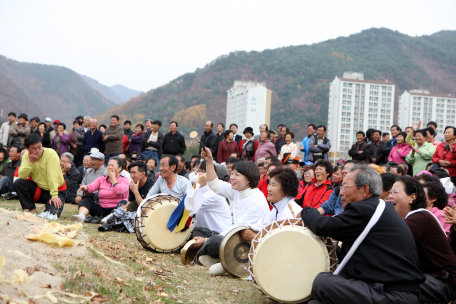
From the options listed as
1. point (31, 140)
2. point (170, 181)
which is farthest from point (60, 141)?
point (170, 181)

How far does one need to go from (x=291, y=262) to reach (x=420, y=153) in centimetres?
650

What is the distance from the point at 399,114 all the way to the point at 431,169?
210 ft

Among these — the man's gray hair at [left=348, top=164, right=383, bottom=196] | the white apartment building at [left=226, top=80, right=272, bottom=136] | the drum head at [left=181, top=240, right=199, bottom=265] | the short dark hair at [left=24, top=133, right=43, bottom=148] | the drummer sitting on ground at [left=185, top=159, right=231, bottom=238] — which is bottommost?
the drum head at [left=181, top=240, right=199, bottom=265]

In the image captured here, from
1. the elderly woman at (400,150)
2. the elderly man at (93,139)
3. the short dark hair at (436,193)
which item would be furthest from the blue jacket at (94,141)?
the short dark hair at (436,193)

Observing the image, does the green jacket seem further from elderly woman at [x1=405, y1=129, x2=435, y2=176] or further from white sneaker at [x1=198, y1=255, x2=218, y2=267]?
white sneaker at [x1=198, y1=255, x2=218, y2=267]

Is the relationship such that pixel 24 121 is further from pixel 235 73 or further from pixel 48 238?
pixel 235 73

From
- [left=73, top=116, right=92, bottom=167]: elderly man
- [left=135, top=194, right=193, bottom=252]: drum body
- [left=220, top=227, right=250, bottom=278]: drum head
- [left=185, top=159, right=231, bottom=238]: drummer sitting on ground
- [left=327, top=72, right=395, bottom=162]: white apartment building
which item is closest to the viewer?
[left=220, top=227, right=250, bottom=278]: drum head

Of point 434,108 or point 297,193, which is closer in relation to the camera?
point 297,193

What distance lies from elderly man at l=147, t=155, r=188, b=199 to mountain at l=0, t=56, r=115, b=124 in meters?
101

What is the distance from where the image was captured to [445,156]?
8250 millimetres

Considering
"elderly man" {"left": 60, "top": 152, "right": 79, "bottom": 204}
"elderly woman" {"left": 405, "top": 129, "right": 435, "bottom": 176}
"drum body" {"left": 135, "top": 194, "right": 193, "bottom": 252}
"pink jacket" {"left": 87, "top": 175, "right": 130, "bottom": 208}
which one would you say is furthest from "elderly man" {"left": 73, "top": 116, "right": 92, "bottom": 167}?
"elderly woman" {"left": 405, "top": 129, "right": 435, "bottom": 176}

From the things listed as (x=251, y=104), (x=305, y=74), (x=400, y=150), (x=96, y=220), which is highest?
(x=305, y=74)

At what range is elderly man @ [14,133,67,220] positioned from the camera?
689cm

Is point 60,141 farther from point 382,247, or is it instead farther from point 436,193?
point 382,247
